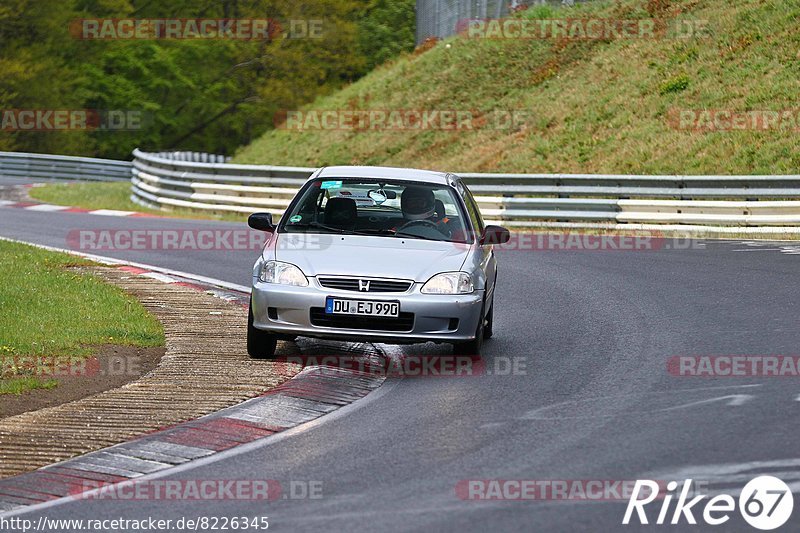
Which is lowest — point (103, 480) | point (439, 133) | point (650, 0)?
point (103, 480)

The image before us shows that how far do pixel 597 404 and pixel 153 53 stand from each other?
57.7m

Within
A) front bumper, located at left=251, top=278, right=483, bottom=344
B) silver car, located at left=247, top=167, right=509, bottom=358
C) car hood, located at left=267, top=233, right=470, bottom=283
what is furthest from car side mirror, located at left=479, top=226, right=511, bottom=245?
front bumper, located at left=251, top=278, right=483, bottom=344

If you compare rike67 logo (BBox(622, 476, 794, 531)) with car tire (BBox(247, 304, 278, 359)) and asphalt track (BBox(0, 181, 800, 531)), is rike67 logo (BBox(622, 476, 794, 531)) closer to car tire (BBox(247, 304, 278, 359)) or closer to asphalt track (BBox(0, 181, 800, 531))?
asphalt track (BBox(0, 181, 800, 531))

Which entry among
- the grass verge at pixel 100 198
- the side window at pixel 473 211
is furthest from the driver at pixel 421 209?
the grass verge at pixel 100 198

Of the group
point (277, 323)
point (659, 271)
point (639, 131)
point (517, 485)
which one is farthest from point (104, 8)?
point (517, 485)

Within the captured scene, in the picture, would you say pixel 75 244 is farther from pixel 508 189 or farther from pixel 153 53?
pixel 153 53

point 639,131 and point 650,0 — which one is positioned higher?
point 650,0

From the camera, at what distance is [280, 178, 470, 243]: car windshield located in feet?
36.4

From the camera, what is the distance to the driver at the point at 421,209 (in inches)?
444

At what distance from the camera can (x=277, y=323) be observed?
10.2 meters

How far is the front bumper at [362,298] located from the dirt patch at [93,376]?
1.09m

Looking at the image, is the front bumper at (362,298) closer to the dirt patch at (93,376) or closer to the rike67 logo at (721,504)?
the dirt patch at (93,376)

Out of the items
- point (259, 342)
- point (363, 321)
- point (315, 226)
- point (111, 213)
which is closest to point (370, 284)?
point (363, 321)

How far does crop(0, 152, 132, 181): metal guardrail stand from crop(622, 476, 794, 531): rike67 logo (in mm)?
40320
